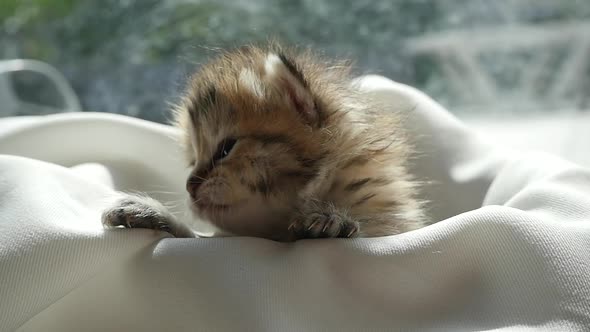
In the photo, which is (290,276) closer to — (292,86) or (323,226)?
(323,226)

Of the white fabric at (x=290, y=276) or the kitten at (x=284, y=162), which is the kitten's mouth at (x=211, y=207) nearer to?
the kitten at (x=284, y=162)

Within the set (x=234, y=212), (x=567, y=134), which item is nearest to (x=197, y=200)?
(x=234, y=212)

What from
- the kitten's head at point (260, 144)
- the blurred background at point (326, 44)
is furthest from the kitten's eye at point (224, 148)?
the blurred background at point (326, 44)

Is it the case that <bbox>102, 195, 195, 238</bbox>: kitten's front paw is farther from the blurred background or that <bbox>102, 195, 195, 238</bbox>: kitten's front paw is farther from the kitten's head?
the blurred background

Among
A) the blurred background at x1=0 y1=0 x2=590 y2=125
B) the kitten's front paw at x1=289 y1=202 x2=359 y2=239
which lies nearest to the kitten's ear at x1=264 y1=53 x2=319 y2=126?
the kitten's front paw at x1=289 y1=202 x2=359 y2=239

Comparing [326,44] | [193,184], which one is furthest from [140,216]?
[326,44]

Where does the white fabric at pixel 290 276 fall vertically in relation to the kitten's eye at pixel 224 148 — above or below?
below

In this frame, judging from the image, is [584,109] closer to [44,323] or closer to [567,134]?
[567,134]
